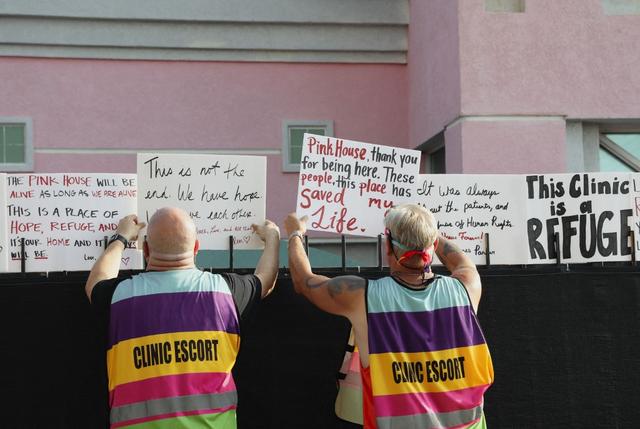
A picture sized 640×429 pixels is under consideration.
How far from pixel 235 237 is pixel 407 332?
1.13 metres

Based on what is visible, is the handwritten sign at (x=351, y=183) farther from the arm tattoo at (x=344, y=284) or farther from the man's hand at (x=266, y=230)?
the arm tattoo at (x=344, y=284)

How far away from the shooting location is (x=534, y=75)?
780 cm

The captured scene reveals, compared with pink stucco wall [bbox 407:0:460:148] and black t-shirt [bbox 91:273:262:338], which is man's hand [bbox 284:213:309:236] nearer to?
black t-shirt [bbox 91:273:262:338]

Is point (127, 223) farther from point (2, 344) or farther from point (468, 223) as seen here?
point (468, 223)

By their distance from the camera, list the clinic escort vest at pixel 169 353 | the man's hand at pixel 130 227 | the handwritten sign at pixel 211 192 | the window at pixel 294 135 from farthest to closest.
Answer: the window at pixel 294 135
the handwritten sign at pixel 211 192
the man's hand at pixel 130 227
the clinic escort vest at pixel 169 353

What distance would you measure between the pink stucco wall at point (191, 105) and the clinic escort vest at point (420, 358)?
21.8ft

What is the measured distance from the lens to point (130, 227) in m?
3.47

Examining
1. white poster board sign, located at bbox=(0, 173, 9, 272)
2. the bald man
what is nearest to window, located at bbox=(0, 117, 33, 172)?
white poster board sign, located at bbox=(0, 173, 9, 272)

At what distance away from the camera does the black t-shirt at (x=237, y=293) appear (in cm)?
295

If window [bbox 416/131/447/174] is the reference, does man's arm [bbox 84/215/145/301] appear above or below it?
below

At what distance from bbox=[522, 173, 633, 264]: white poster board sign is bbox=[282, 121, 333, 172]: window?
5.70 m

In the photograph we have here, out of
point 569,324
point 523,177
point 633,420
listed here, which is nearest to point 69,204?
point 523,177

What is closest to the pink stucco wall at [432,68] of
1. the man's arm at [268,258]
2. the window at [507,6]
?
the window at [507,6]

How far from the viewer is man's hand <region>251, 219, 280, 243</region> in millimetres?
3463
